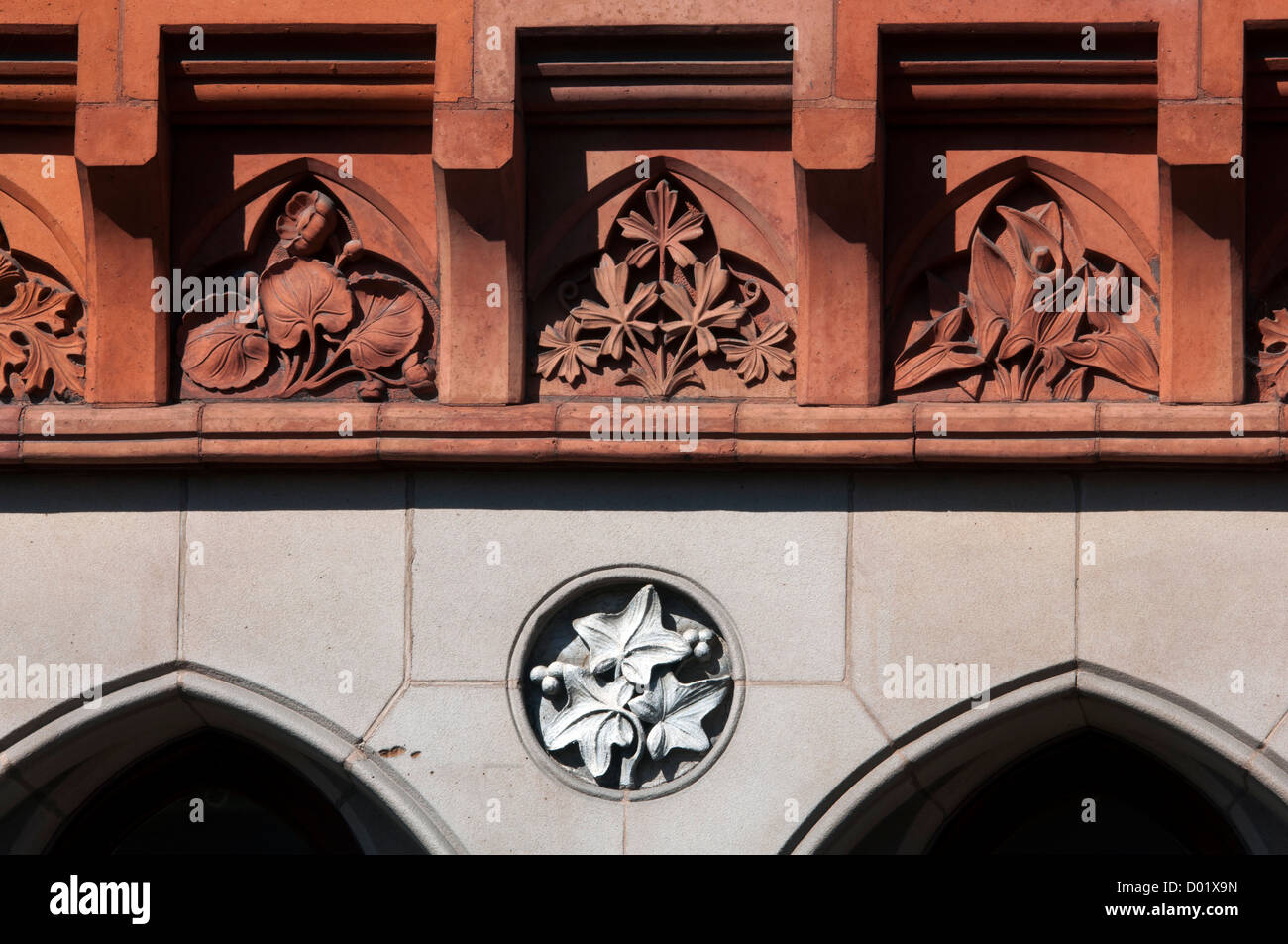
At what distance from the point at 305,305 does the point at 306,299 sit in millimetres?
16

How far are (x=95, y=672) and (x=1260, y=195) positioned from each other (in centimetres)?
311

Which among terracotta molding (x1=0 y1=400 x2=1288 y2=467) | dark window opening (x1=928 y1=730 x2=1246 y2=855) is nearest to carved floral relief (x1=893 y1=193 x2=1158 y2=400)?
terracotta molding (x1=0 y1=400 x2=1288 y2=467)

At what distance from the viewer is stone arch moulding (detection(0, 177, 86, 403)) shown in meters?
4.11

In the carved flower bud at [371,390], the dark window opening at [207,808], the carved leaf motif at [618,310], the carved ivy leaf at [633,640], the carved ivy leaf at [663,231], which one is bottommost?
the dark window opening at [207,808]

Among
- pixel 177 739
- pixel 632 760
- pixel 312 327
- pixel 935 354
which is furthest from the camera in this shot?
pixel 177 739

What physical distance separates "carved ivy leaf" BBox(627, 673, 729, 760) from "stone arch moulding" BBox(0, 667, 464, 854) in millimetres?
549

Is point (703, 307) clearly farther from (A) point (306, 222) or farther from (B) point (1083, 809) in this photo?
(B) point (1083, 809)

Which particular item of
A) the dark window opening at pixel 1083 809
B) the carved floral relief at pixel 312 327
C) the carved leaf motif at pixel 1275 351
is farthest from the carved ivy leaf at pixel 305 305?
the carved leaf motif at pixel 1275 351

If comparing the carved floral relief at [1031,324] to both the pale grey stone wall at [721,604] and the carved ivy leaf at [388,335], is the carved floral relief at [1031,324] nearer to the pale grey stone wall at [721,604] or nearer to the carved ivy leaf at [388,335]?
the pale grey stone wall at [721,604]

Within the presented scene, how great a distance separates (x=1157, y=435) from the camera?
3.78 meters

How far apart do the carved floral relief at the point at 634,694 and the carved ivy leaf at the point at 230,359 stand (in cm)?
106

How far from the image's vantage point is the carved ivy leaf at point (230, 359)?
4.08 metres

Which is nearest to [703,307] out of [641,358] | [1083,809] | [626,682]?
[641,358]

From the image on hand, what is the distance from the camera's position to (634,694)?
12.8ft
